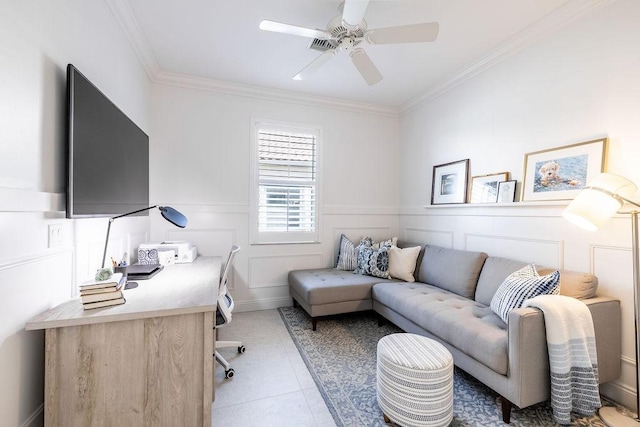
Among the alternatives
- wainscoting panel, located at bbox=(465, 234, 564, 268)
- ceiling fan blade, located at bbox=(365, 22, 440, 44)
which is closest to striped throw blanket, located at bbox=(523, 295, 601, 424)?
wainscoting panel, located at bbox=(465, 234, 564, 268)

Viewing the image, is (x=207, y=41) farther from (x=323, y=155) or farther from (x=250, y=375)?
(x=250, y=375)

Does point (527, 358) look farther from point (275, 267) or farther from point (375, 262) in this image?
point (275, 267)

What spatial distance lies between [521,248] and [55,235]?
3.13 meters

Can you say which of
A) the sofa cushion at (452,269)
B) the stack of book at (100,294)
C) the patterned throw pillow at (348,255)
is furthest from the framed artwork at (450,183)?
the stack of book at (100,294)

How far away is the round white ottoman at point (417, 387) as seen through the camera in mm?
1481

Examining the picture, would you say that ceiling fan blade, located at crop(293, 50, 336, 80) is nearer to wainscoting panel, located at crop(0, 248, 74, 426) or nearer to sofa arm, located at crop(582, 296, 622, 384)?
wainscoting panel, located at crop(0, 248, 74, 426)

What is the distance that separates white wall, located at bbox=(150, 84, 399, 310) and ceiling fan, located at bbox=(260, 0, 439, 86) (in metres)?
1.47

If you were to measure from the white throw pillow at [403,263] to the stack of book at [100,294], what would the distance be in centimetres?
251

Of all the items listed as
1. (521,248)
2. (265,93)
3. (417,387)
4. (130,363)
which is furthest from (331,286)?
(265,93)

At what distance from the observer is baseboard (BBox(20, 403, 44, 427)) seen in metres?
1.15

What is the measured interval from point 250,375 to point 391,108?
3.60 meters

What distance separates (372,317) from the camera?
3168mm

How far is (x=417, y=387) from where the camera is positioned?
149cm

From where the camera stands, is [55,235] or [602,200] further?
[602,200]
